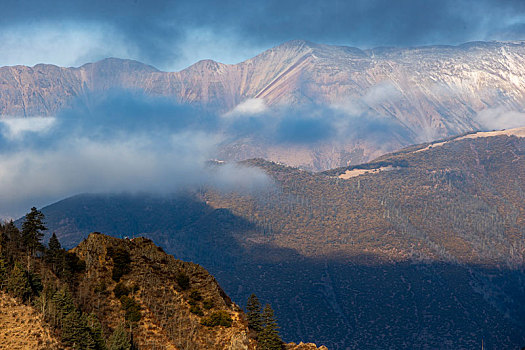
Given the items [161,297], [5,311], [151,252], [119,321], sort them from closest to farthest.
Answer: [5,311]
[119,321]
[161,297]
[151,252]

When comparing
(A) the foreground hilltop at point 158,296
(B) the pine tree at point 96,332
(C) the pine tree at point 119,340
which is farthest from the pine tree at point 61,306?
(A) the foreground hilltop at point 158,296

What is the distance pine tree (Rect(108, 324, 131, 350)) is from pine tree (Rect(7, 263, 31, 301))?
37.9 ft

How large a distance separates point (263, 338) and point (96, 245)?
28952 mm

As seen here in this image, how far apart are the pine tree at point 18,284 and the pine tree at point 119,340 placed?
37.9 ft

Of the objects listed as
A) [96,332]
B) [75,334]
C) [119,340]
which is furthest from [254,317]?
[75,334]

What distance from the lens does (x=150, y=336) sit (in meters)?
84.8

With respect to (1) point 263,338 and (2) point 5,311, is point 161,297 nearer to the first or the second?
(1) point 263,338

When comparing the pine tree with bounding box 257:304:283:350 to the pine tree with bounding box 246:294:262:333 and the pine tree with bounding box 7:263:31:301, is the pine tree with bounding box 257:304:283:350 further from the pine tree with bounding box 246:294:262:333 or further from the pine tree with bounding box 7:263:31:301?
the pine tree with bounding box 7:263:31:301

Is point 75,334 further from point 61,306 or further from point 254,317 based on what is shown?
point 254,317

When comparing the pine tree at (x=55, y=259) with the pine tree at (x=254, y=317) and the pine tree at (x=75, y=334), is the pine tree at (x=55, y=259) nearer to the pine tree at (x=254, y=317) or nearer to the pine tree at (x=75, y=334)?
the pine tree at (x=75, y=334)

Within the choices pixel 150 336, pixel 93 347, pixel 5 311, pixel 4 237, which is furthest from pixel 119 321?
pixel 4 237

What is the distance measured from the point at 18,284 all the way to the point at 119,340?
45.9 ft

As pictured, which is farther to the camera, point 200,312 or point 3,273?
point 200,312

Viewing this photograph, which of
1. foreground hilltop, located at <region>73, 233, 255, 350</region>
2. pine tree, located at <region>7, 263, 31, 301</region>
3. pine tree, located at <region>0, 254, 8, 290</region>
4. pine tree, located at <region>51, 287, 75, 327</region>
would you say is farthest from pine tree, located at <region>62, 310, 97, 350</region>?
foreground hilltop, located at <region>73, 233, 255, 350</region>
